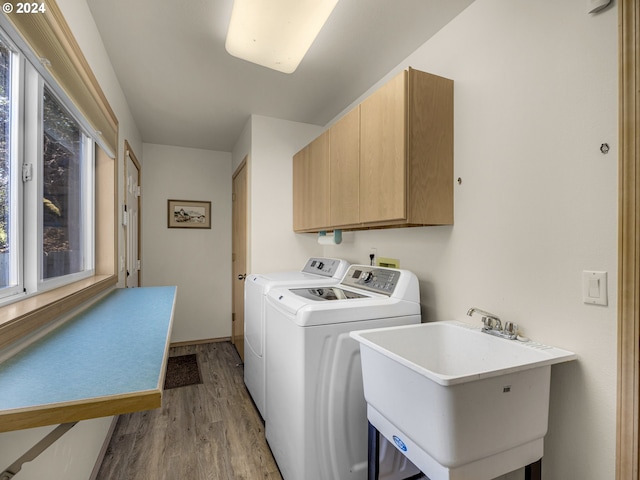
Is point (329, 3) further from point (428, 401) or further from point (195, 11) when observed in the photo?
point (428, 401)

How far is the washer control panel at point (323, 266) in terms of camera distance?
2.41 m

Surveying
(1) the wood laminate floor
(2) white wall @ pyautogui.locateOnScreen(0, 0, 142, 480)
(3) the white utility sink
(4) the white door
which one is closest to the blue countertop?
(2) white wall @ pyautogui.locateOnScreen(0, 0, 142, 480)

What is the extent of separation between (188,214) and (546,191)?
3648 mm

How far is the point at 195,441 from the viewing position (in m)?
2.01

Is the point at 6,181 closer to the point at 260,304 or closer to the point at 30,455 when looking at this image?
the point at 30,455

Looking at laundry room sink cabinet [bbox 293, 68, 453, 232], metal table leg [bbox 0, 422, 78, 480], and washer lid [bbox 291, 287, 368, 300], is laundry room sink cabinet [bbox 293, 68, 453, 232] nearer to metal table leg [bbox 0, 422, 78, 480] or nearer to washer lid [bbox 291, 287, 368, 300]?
washer lid [bbox 291, 287, 368, 300]

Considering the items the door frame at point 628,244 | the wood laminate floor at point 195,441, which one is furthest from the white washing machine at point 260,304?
the door frame at point 628,244

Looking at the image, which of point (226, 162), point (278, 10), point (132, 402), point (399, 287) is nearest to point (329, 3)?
point (278, 10)

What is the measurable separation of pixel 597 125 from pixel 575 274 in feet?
1.70

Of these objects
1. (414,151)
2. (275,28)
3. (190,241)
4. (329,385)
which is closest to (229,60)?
(275,28)

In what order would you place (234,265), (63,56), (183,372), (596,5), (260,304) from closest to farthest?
1. (596,5)
2. (63,56)
3. (260,304)
4. (183,372)
5. (234,265)

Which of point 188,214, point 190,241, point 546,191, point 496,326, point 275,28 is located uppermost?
point 275,28

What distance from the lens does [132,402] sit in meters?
0.62

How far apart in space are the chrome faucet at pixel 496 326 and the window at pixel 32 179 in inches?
72.9
